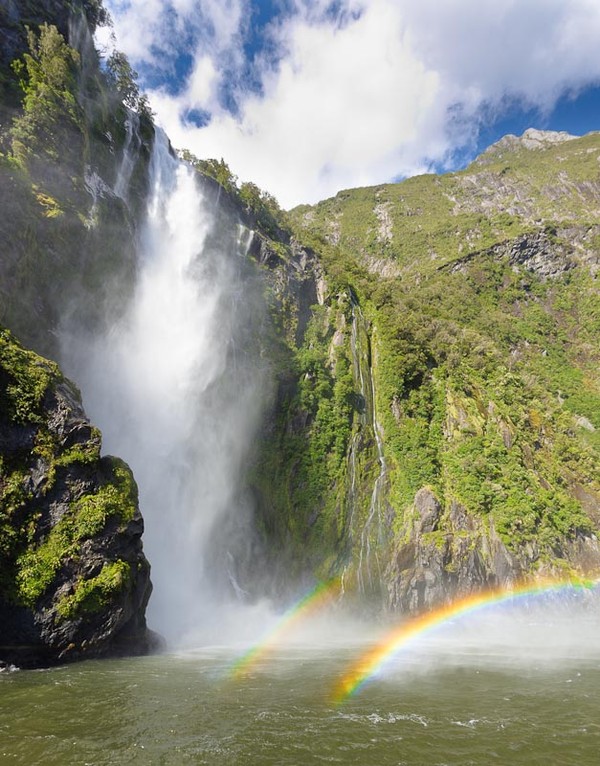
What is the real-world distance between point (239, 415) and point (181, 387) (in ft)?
16.1

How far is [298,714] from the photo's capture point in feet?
35.7

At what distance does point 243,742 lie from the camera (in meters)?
9.05

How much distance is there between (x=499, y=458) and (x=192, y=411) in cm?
2224

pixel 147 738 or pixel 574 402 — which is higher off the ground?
pixel 574 402

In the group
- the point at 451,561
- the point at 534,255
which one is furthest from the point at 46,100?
the point at 534,255

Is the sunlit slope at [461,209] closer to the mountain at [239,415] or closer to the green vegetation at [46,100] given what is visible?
the mountain at [239,415]

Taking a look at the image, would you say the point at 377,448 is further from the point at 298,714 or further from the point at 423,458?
the point at 298,714

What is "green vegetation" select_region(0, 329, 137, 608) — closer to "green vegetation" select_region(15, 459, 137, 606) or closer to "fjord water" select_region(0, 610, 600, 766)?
"green vegetation" select_region(15, 459, 137, 606)

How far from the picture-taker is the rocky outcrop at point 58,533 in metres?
15.3

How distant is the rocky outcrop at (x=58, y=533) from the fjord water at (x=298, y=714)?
4.17ft

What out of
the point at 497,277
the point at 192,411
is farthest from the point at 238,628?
the point at 497,277

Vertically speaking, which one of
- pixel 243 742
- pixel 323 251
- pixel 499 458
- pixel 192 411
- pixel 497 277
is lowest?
pixel 243 742

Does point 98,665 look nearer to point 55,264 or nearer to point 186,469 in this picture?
point 186,469

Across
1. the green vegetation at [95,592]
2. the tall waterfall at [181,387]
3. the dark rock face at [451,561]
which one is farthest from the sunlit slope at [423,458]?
the green vegetation at [95,592]
